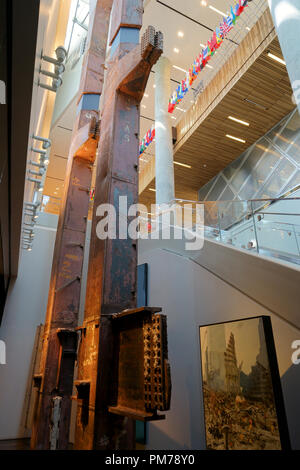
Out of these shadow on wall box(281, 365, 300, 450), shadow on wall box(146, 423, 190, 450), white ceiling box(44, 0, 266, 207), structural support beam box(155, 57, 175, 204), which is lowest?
shadow on wall box(146, 423, 190, 450)

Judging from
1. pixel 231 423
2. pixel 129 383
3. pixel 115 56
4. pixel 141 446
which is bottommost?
pixel 141 446

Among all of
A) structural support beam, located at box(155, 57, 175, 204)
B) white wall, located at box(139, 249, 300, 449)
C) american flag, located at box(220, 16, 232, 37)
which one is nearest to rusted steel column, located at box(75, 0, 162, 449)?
white wall, located at box(139, 249, 300, 449)

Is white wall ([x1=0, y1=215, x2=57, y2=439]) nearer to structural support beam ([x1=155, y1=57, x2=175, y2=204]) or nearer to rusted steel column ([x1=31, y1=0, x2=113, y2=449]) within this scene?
rusted steel column ([x1=31, y1=0, x2=113, y2=449])

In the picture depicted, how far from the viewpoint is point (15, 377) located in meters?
7.09

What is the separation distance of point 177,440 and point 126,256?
13.5ft

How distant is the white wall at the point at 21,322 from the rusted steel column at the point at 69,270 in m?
3.70

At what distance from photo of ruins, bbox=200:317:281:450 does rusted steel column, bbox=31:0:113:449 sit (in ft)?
7.30

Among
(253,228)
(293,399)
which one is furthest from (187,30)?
(293,399)

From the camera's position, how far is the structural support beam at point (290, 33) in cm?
468

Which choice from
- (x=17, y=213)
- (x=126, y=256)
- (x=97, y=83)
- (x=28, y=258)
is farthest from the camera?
(x=28, y=258)

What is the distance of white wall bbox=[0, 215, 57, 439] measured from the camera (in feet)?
22.4

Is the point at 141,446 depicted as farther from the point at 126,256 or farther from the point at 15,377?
the point at 126,256

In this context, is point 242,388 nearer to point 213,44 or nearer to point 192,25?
point 213,44
